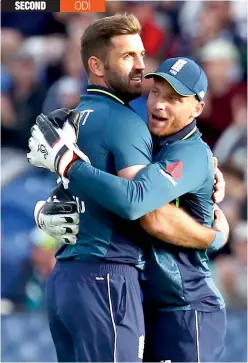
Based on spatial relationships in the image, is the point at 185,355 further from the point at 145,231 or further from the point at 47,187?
the point at 47,187

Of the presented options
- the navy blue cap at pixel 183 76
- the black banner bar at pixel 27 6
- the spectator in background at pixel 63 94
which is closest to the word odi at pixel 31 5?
the black banner bar at pixel 27 6

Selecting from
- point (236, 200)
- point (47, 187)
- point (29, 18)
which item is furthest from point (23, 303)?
point (29, 18)

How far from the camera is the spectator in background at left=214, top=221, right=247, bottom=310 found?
759 centimetres

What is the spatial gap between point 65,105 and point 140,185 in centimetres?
383

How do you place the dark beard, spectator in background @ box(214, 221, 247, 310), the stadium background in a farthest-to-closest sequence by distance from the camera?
spectator in background @ box(214, 221, 247, 310)
the stadium background
the dark beard

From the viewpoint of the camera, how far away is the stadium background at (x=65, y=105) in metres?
7.43

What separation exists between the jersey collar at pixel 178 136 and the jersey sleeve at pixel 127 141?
0.63ft

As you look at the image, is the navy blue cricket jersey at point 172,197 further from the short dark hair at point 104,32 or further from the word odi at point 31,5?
the word odi at point 31,5

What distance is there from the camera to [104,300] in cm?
445

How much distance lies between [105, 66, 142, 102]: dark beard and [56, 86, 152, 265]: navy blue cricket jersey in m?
0.10

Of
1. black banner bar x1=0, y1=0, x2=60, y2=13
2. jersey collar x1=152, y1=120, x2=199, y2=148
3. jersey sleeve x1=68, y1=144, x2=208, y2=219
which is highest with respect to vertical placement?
black banner bar x1=0, y1=0, x2=60, y2=13

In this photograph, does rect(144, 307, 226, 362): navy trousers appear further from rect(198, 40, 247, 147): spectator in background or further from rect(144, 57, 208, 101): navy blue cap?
rect(198, 40, 247, 147): spectator in background

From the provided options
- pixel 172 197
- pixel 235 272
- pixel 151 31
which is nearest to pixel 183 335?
pixel 172 197

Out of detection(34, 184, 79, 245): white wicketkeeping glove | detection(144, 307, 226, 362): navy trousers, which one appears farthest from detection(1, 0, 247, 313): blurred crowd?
detection(34, 184, 79, 245): white wicketkeeping glove
